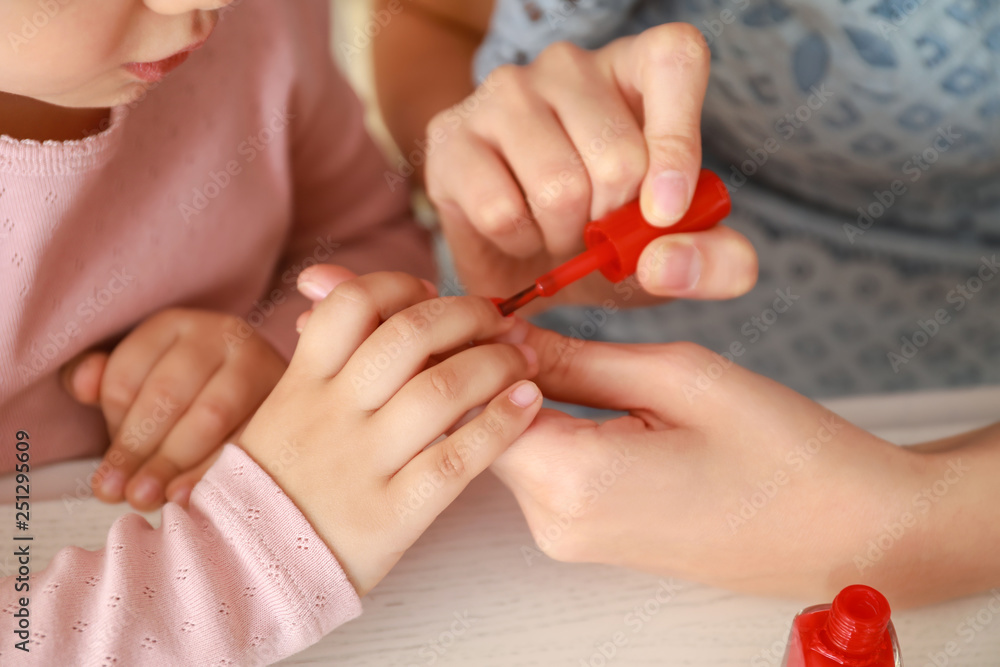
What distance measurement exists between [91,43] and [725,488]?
0.48 m

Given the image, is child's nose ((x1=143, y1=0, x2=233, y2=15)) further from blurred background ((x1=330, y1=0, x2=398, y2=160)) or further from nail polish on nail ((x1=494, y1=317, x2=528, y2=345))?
blurred background ((x1=330, y1=0, x2=398, y2=160))

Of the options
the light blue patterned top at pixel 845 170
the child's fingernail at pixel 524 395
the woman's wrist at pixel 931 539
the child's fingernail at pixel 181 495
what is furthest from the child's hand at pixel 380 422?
the light blue patterned top at pixel 845 170

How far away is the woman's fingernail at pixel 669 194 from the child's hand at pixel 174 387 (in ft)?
1.26

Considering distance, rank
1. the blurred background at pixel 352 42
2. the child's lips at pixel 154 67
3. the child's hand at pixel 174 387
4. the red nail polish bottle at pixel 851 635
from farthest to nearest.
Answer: the blurred background at pixel 352 42, the child's hand at pixel 174 387, the child's lips at pixel 154 67, the red nail polish bottle at pixel 851 635

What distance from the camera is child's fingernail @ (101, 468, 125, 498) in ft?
1.93

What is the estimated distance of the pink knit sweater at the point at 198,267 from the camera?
0.45 meters

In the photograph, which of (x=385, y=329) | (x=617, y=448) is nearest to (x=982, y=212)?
(x=617, y=448)

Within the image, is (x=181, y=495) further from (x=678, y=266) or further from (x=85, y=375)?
(x=678, y=266)

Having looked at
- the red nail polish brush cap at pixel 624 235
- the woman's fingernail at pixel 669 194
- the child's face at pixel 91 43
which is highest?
the child's face at pixel 91 43

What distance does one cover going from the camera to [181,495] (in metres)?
0.59

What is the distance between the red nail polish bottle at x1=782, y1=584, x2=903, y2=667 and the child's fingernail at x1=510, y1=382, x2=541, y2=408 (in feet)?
0.67

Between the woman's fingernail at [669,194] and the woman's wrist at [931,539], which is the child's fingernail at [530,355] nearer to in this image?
the woman's fingernail at [669,194]

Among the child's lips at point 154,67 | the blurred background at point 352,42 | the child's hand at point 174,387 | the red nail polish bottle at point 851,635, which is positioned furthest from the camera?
the blurred background at point 352,42

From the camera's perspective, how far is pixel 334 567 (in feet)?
1.51
